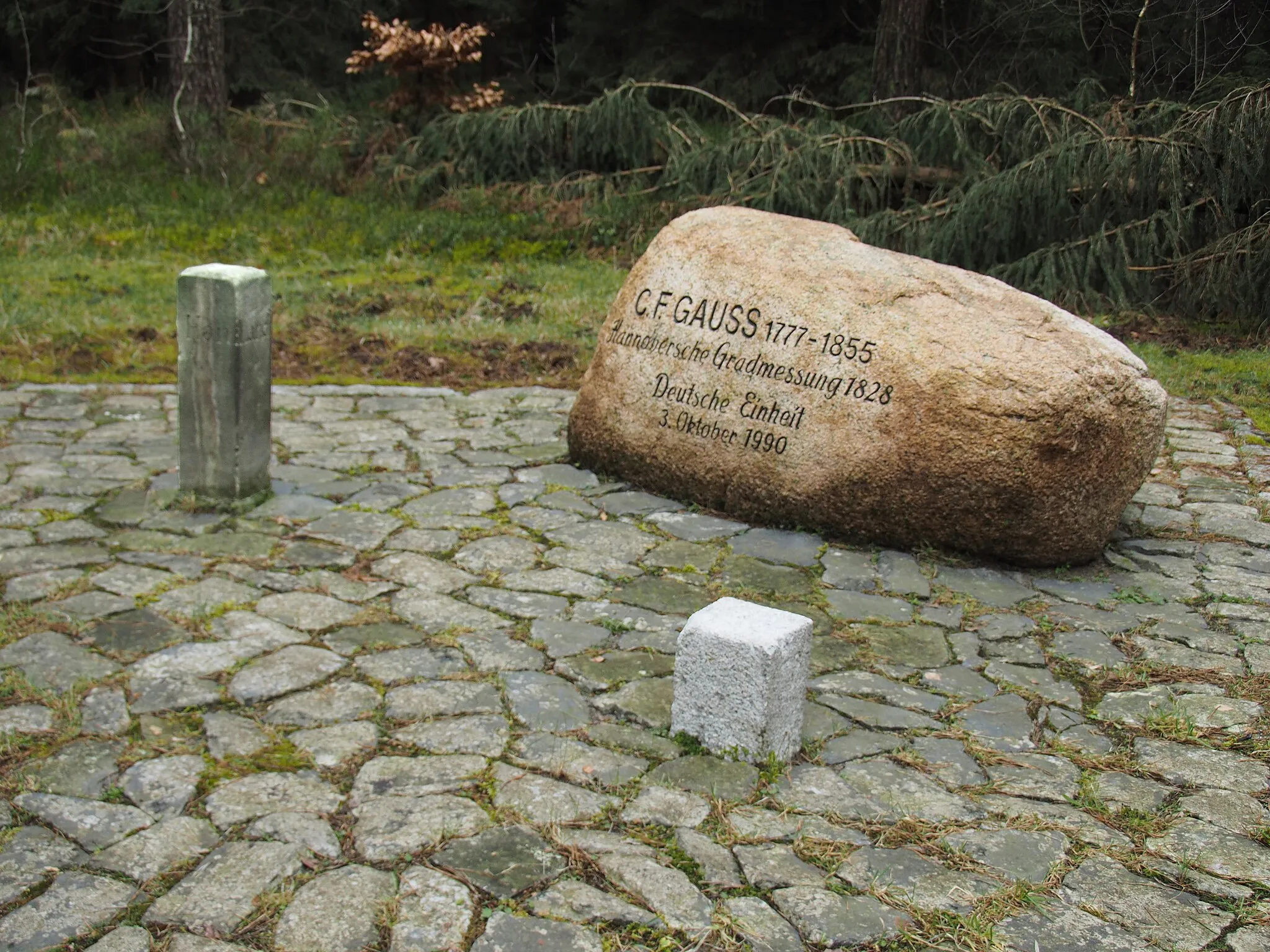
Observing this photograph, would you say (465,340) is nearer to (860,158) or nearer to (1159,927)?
(860,158)

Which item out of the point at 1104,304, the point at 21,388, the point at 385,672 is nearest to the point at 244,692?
the point at 385,672

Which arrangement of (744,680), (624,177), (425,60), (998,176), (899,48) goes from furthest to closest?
1. (425,60)
2. (624,177)
3. (899,48)
4. (998,176)
5. (744,680)

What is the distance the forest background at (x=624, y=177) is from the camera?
8125 millimetres

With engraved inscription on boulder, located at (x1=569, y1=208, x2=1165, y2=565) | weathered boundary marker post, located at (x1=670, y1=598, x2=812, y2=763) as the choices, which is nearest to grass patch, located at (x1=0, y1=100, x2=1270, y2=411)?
engraved inscription on boulder, located at (x1=569, y1=208, x2=1165, y2=565)

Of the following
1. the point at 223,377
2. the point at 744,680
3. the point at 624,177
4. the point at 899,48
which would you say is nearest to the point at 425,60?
the point at 624,177

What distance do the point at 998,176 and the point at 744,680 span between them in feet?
21.5

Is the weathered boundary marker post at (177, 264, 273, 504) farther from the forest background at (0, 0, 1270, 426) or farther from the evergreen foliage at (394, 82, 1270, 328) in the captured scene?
the evergreen foliage at (394, 82, 1270, 328)

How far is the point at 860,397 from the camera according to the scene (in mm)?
4941

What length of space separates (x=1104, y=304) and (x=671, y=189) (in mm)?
3759

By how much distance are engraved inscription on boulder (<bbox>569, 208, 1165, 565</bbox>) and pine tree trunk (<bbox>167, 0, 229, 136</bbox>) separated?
7.89 m

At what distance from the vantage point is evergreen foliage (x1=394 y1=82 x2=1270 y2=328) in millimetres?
8359

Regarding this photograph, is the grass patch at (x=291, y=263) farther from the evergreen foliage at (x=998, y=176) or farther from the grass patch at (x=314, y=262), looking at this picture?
the evergreen foliage at (x=998, y=176)

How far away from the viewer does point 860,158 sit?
9859 mm

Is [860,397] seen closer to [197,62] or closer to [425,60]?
[425,60]
